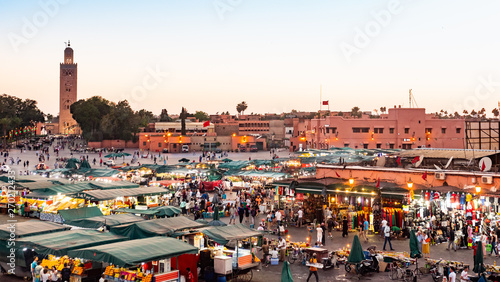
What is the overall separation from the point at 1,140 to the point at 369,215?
92141mm

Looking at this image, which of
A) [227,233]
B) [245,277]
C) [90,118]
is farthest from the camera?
[90,118]

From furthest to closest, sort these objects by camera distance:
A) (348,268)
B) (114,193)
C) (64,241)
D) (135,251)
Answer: (114,193) < (348,268) < (64,241) < (135,251)

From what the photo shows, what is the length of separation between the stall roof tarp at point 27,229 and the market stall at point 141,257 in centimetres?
299

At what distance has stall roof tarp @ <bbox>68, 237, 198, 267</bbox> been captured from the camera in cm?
1200

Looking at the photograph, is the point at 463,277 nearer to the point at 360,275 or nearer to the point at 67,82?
the point at 360,275

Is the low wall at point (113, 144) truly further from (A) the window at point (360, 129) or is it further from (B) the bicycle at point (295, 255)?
(B) the bicycle at point (295, 255)

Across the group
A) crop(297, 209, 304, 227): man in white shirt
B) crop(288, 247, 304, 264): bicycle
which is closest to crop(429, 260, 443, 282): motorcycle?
crop(288, 247, 304, 264): bicycle

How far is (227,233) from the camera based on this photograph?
15242mm

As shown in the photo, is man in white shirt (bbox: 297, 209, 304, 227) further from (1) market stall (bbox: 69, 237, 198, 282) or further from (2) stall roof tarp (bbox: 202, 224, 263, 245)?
(1) market stall (bbox: 69, 237, 198, 282)

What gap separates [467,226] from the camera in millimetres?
19859

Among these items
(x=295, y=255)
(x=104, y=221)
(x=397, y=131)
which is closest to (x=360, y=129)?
(x=397, y=131)

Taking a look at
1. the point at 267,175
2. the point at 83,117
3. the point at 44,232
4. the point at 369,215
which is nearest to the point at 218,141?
the point at 83,117

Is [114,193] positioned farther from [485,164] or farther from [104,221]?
[485,164]

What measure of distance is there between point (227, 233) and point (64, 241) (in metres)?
4.65
